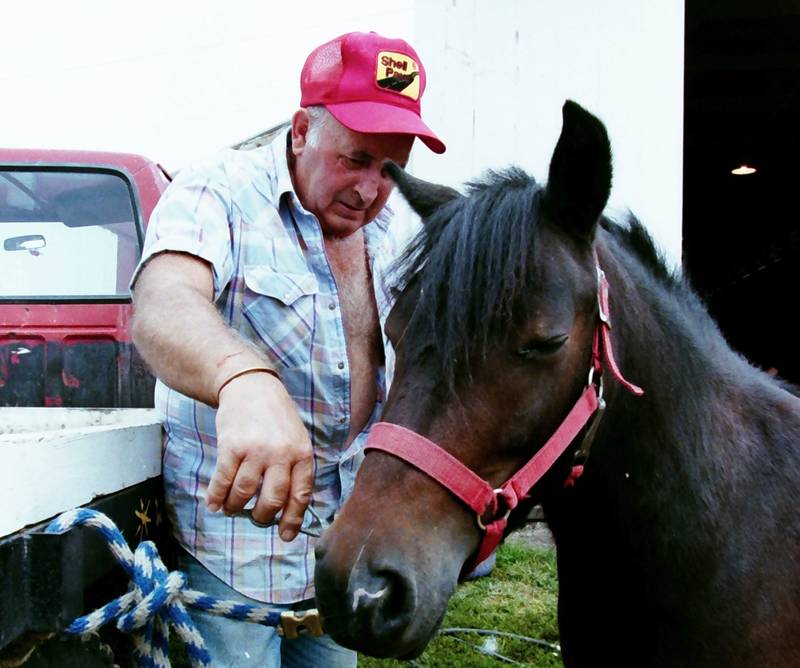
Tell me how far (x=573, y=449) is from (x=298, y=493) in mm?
570

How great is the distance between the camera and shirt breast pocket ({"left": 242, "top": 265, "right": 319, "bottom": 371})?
167cm

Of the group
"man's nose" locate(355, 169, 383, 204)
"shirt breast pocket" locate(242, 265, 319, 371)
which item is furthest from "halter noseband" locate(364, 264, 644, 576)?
"man's nose" locate(355, 169, 383, 204)

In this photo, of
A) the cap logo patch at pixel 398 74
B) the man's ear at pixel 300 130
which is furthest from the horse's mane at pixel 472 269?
the man's ear at pixel 300 130

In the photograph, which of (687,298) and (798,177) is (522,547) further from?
(798,177)

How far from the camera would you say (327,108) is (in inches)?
69.3

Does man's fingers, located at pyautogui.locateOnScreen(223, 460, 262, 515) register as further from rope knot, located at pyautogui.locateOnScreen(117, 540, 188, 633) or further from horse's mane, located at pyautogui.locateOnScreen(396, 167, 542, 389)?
horse's mane, located at pyautogui.locateOnScreen(396, 167, 542, 389)

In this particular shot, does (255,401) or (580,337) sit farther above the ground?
(580,337)

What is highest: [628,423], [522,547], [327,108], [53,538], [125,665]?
[327,108]

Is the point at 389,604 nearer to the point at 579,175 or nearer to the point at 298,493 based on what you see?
the point at 298,493

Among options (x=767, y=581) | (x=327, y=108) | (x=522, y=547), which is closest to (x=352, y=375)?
(x=327, y=108)

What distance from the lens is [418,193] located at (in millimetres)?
1747

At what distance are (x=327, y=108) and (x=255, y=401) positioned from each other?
0.93m

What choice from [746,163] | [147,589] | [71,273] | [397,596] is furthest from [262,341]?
[746,163]

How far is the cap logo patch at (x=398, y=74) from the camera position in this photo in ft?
5.71
